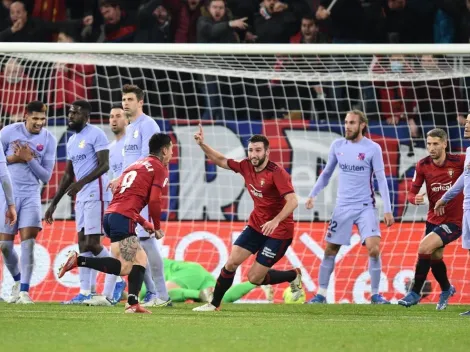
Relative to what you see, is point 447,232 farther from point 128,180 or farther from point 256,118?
point 256,118

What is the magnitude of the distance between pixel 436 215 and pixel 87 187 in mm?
3891

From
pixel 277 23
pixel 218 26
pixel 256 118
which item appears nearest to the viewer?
pixel 256 118

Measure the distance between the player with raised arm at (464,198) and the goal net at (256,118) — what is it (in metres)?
2.09

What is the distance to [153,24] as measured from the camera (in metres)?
17.2

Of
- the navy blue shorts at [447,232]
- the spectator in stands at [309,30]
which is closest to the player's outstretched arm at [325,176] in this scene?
the navy blue shorts at [447,232]

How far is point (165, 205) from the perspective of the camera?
49.9ft

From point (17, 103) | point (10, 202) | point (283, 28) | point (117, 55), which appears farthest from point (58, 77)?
point (10, 202)

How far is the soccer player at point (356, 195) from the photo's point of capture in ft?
43.1

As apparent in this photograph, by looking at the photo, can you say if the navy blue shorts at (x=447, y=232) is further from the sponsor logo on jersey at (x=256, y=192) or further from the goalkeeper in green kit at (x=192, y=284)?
the goalkeeper in green kit at (x=192, y=284)

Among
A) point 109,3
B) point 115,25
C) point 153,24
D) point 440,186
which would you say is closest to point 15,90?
point 115,25

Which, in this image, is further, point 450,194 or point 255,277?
point 450,194

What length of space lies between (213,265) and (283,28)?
13.3 ft

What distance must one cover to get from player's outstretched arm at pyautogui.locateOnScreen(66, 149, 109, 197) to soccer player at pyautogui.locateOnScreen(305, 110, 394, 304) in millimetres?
2385

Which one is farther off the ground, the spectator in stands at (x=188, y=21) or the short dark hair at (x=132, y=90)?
the spectator in stands at (x=188, y=21)
